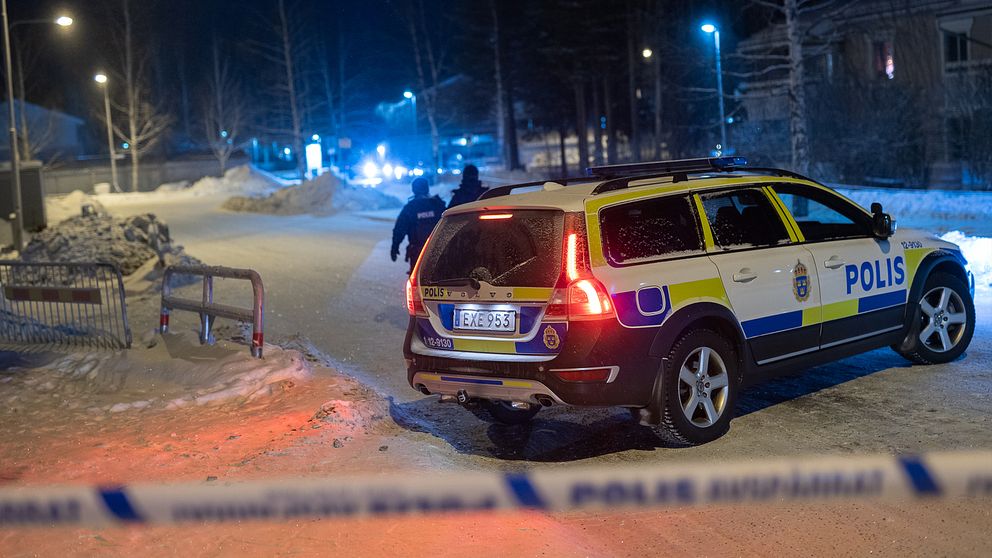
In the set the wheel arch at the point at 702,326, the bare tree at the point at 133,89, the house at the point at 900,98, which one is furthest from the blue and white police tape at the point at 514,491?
the bare tree at the point at 133,89

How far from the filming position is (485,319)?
630 centimetres

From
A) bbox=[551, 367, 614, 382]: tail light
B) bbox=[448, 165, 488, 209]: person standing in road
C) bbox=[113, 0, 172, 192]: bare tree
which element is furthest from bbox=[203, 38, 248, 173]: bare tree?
bbox=[551, 367, 614, 382]: tail light

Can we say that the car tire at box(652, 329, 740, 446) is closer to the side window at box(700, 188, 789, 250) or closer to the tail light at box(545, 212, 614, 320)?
the tail light at box(545, 212, 614, 320)

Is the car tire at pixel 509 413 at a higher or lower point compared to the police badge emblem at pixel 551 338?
lower

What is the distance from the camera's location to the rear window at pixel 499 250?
6.11 metres

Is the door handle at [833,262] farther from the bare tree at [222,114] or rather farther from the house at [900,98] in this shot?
the bare tree at [222,114]

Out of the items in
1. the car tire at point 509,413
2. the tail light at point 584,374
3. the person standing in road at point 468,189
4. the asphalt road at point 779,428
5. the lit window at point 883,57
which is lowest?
the asphalt road at point 779,428

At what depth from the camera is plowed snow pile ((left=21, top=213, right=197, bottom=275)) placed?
19016 millimetres

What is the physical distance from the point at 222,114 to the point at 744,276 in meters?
65.8

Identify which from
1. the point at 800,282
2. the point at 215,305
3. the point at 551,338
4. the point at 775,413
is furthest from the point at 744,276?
the point at 215,305

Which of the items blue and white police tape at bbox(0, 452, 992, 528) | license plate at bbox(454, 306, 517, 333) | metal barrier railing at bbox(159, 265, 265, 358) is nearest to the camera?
blue and white police tape at bbox(0, 452, 992, 528)

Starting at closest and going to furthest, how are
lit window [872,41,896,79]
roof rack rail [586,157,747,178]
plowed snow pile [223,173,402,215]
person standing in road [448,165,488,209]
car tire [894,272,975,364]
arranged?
roof rack rail [586,157,747,178] < car tire [894,272,975,364] < person standing in road [448,165,488,209] < plowed snow pile [223,173,402,215] < lit window [872,41,896,79]

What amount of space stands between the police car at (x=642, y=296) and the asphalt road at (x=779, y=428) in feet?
1.05

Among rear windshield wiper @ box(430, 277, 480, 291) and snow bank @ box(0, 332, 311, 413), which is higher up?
rear windshield wiper @ box(430, 277, 480, 291)
